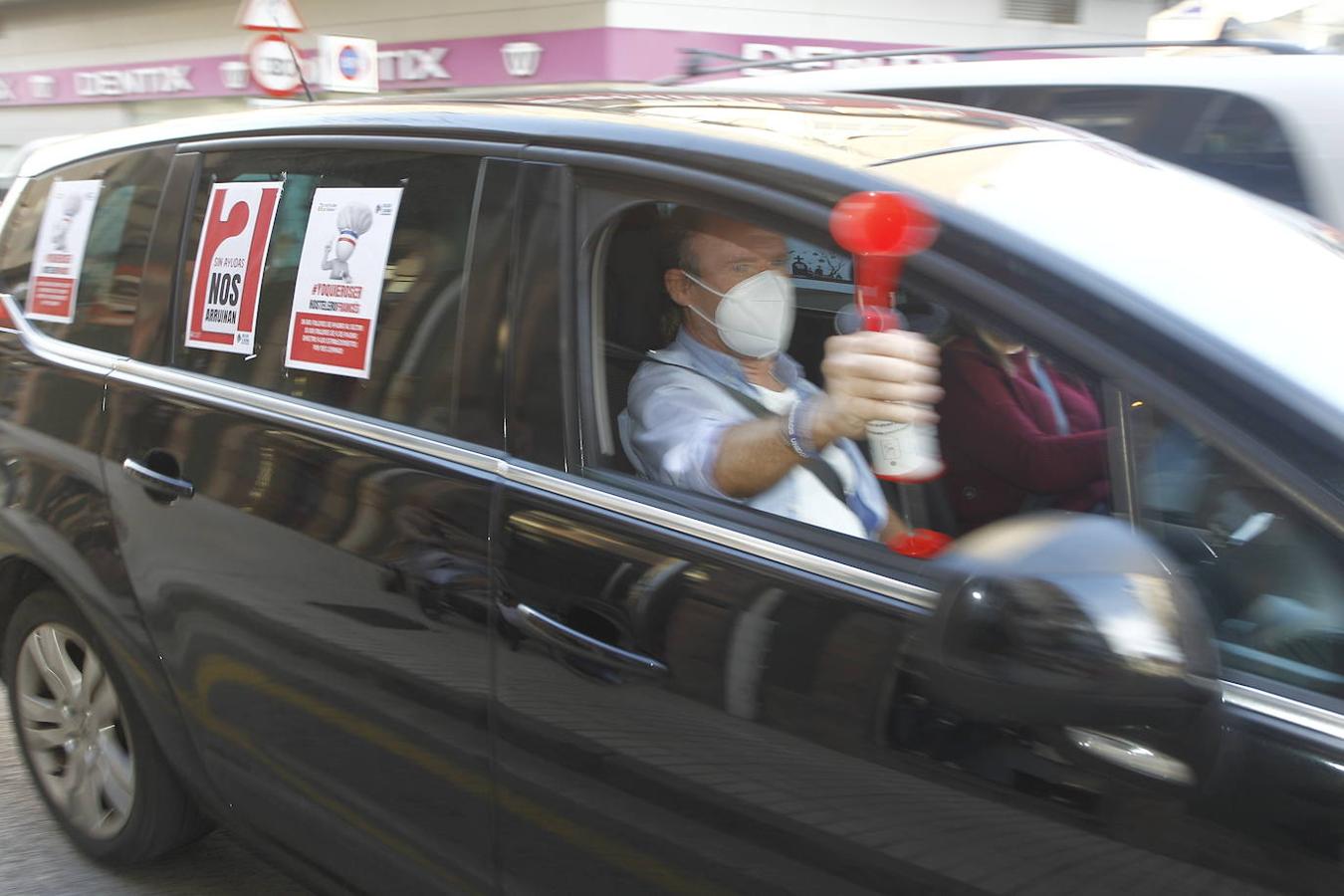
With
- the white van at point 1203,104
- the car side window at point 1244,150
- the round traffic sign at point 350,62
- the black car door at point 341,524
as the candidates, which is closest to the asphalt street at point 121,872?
the black car door at point 341,524

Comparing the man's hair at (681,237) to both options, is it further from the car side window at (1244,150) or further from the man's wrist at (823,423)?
the car side window at (1244,150)

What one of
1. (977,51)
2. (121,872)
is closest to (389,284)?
(121,872)

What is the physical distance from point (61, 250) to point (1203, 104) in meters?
3.30

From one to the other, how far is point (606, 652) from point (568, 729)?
0.15 metres

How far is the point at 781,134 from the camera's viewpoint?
2.00 m

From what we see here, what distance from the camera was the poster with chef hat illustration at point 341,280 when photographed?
2.32 meters

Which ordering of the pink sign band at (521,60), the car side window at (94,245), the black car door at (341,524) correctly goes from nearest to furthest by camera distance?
the black car door at (341,524)
the car side window at (94,245)
the pink sign band at (521,60)

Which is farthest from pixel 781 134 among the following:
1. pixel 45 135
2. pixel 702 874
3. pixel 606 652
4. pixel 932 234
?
pixel 45 135

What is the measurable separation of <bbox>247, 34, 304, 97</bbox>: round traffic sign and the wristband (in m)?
9.15

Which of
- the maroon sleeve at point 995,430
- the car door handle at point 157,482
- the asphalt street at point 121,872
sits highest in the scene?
the maroon sleeve at point 995,430

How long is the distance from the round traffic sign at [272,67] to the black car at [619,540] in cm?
776

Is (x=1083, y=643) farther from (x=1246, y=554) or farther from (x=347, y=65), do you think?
(x=347, y=65)

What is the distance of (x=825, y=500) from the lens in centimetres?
204

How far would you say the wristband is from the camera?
1909 millimetres
